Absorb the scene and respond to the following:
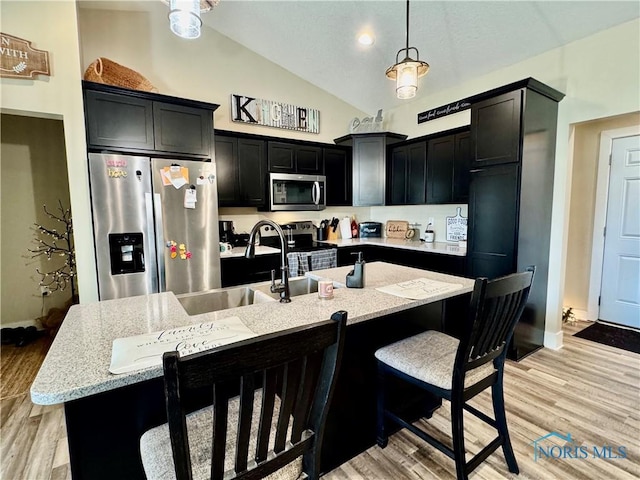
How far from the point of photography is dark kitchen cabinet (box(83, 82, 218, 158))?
260cm

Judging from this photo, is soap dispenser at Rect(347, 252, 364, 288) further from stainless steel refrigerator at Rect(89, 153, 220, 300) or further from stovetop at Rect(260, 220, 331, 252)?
stovetop at Rect(260, 220, 331, 252)

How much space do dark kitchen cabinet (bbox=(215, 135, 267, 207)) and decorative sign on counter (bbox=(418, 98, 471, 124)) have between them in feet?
7.09

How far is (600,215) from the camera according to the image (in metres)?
3.60

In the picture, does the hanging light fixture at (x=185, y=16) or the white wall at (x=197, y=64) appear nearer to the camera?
the hanging light fixture at (x=185, y=16)

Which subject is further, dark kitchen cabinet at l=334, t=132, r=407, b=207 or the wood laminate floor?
dark kitchen cabinet at l=334, t=132, r=407, b=207

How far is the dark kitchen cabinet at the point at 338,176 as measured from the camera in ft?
14.6

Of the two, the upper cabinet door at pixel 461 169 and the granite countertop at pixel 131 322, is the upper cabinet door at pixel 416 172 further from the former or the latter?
the granite countertop at pixel 131 322

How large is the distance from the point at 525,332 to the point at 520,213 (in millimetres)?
1123

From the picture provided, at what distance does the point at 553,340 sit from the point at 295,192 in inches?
127

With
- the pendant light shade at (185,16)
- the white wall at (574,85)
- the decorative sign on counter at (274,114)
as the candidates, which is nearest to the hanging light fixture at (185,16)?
the pendant light shade at (185,16)

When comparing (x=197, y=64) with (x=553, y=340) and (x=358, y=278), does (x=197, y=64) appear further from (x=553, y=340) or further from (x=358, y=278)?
(x=553, y=340)

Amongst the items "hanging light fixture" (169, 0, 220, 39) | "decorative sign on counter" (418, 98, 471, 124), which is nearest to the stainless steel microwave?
"decorative sign on counter" (418, 98, 471, 124)
